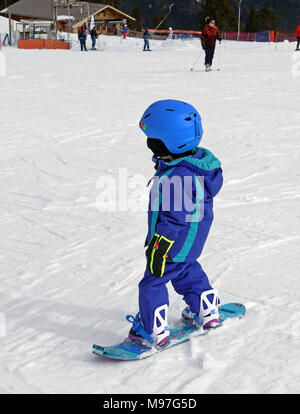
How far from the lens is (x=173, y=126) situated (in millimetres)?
2434

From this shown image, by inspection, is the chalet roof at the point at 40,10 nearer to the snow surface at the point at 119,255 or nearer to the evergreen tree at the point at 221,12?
the evergreen tree at the point at 221,12

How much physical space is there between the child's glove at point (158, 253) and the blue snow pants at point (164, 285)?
0.38ft

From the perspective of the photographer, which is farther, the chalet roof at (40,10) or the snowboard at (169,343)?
Answer: the chalet roof at (40,10)

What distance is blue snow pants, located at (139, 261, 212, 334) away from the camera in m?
2.58

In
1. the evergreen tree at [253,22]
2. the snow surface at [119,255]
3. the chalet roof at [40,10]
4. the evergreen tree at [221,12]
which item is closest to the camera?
the snow surface at [119,255]

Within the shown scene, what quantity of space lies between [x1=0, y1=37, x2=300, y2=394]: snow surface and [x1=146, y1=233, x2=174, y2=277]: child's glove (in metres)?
0.48

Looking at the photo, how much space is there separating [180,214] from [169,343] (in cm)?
69

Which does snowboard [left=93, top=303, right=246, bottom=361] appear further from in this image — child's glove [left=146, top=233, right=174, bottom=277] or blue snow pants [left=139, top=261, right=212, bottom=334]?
child's glove [left=146, top=233, right=174, bottom=277]

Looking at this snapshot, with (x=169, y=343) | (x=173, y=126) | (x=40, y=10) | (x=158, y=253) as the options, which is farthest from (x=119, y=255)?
(x=40, y=10)

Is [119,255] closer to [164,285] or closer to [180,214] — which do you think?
[164,285]

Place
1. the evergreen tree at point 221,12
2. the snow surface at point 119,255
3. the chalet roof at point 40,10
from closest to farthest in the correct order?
1. the snow surface at point 119,255
2. the chalet roof at point 40,10
3. the evergreen tree at point 221,12

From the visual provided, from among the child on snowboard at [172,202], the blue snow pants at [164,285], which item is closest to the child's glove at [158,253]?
the child on snowboard at [172,202]

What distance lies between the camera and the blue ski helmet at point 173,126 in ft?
8.00
